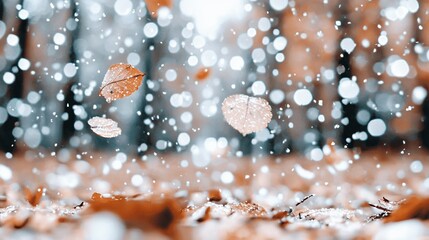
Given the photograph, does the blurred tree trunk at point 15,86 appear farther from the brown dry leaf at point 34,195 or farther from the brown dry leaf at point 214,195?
the brown dry leaf at point 214,195

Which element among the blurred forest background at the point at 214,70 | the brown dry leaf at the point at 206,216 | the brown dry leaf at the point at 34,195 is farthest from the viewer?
the blurred forest background at the point at 214,70

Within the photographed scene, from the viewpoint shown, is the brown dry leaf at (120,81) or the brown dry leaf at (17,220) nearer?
the brown dry leaf at (17,220)

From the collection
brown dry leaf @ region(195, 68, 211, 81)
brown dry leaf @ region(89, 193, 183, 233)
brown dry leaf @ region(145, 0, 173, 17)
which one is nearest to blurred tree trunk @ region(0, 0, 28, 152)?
brown dry leaf @ region(145, 0, 173, 17)

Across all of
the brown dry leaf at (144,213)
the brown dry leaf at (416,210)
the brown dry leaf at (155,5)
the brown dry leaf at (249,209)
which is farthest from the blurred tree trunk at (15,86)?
the brown dry leaf at (416,210)

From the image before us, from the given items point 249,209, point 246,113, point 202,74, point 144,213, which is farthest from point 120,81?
point 144,213

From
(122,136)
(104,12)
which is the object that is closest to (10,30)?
(104,12)

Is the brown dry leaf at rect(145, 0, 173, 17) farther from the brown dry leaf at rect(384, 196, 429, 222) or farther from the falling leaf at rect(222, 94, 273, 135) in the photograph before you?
the brown dry leaf at rect(384, 196, 429, 222)
